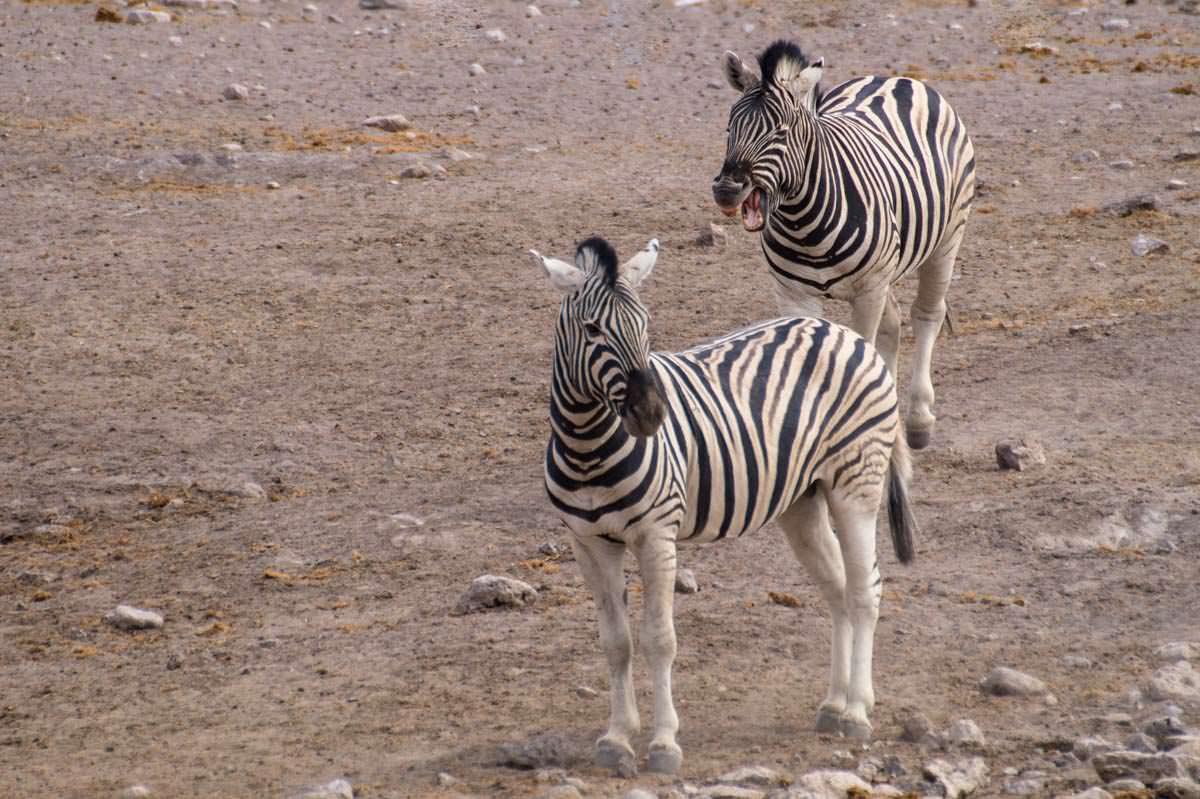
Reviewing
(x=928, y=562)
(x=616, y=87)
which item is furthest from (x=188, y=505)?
(x=616, y=87)

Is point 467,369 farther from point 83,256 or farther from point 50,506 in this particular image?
point 83,256

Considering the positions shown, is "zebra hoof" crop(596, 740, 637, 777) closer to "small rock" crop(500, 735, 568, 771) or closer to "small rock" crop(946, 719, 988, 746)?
"small rock" crop(500, 735, 568, 771)

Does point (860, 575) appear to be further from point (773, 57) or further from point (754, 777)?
point (773, 57)

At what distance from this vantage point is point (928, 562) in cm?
802

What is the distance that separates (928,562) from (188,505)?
392 centimetres

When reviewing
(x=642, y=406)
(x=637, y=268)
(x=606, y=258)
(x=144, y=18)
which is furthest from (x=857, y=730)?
(x=144, y=18)

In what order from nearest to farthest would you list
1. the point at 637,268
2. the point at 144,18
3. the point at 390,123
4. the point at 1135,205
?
1. the point at 637,268
2. the point at 1135,205
3. the point at 390,123
4. the point at 144,18

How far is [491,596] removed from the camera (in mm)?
7605

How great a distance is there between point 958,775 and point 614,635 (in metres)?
1.28

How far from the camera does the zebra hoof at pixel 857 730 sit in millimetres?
6238

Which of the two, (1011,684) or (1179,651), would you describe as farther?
(1179,651)

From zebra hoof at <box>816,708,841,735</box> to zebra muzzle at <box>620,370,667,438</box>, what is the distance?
4.83 feet

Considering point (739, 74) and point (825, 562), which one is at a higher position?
point (739, 74)

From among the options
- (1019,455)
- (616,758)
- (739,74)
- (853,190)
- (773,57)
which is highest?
(773,57)
